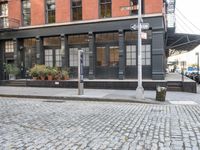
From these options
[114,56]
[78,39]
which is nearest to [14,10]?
[78,39]

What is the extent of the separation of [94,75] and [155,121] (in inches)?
561

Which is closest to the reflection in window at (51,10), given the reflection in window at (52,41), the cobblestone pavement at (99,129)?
the reflection in window at (52,41)

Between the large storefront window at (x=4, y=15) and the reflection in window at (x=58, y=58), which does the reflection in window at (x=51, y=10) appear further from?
the large storefront window at (x=4, y=15)

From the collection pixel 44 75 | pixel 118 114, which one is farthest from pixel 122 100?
pixel 44 75

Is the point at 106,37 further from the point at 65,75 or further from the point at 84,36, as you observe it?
the point at 65,75

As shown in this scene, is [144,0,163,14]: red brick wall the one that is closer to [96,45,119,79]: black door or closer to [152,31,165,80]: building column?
[152,31,165,80]: building column

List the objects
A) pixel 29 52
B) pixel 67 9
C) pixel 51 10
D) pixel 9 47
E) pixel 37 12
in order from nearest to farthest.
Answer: pixel 67 9, pixel 51 10, pixel 37 12, pixel 29 52, pixel 9 47

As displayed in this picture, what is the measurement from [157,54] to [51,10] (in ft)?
32.8

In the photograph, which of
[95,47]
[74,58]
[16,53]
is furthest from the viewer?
[16,53]

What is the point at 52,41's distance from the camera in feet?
83.2

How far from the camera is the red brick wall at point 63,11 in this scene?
2409 cm

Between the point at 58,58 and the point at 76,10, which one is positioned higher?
the point at 76,10

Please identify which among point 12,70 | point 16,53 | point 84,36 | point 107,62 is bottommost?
point 12,70

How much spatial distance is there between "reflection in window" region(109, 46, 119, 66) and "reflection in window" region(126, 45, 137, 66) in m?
0.82
